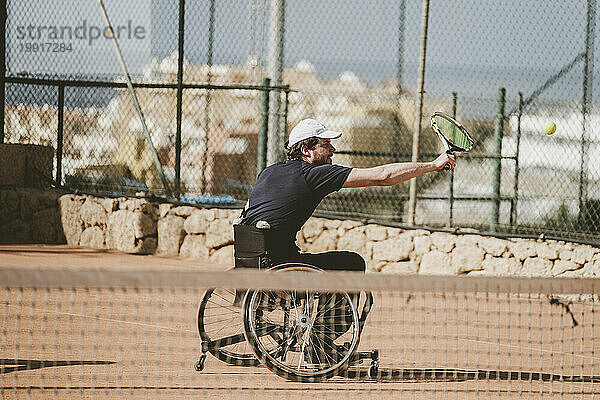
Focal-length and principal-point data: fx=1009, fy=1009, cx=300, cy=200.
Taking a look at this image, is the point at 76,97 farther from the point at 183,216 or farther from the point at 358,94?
the point at 358,94

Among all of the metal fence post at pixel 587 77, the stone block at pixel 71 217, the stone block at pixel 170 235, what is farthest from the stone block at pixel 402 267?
the stone block at pixel 71 217

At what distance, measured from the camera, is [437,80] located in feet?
34.9

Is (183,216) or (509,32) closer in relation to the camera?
(509,32)

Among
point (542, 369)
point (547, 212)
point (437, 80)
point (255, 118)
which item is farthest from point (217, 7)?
point (542, 369)

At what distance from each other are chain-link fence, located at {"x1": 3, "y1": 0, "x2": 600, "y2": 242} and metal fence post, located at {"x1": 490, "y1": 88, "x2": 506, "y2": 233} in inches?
0.7

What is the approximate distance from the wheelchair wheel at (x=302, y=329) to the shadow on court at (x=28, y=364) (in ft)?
2.80

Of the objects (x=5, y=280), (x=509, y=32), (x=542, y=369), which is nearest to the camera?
(x=5, y=280)

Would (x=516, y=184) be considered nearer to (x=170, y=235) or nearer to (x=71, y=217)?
(x=170, y=235)

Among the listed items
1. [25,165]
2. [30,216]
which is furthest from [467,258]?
[25,165]

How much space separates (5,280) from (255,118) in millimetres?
9924

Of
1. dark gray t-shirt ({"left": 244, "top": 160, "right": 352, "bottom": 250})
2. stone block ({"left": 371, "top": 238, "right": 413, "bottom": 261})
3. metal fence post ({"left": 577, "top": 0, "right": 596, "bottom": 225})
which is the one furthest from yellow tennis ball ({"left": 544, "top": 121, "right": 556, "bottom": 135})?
dark gray t-shirt ({"left": 244, "top": 160, "right": 352, "bottom": 250})

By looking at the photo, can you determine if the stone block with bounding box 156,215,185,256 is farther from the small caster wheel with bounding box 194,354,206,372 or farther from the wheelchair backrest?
the small caster wheel with bounding box 194,354,206,372

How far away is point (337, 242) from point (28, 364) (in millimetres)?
5380

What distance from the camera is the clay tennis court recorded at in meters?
5.14
